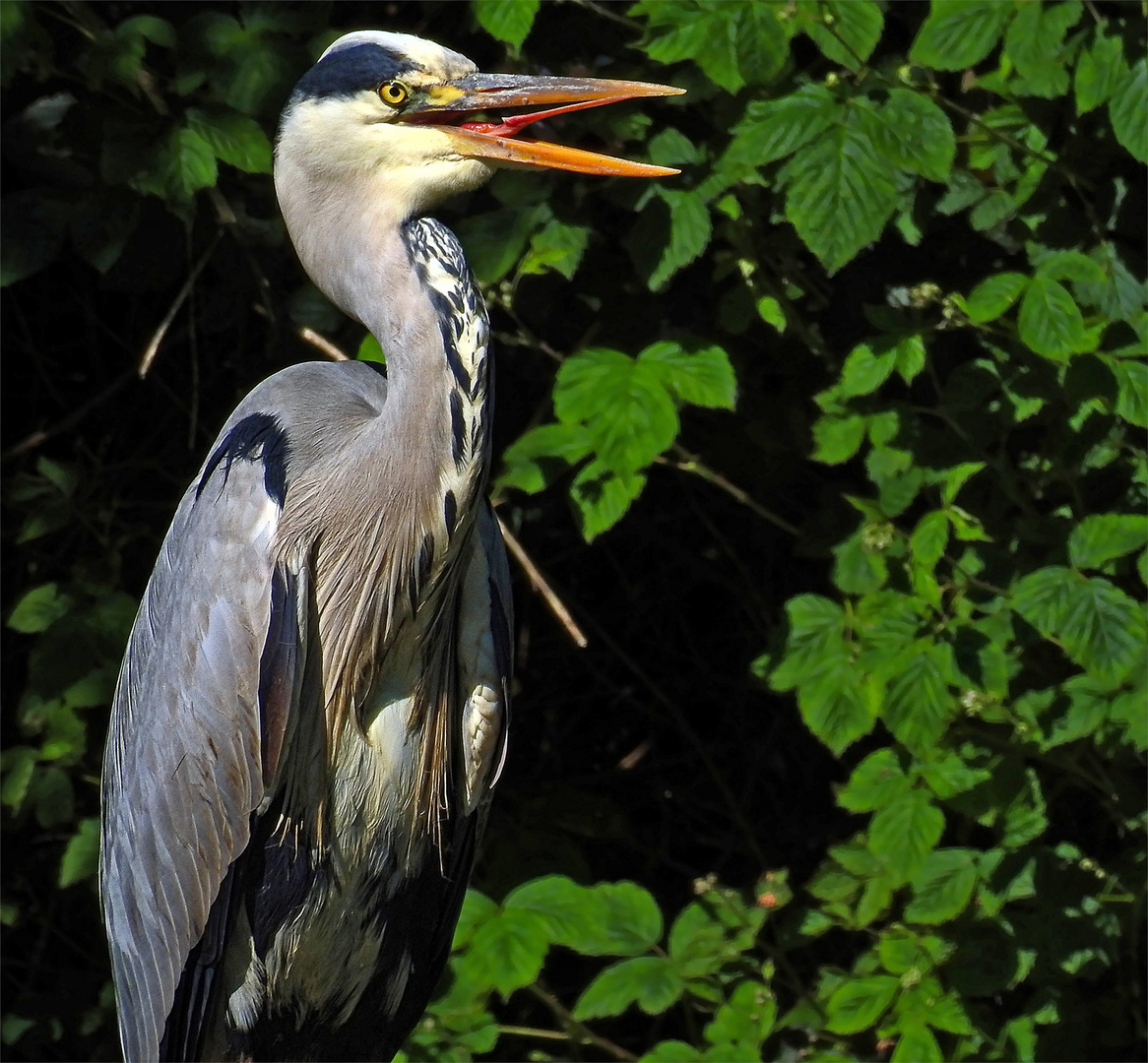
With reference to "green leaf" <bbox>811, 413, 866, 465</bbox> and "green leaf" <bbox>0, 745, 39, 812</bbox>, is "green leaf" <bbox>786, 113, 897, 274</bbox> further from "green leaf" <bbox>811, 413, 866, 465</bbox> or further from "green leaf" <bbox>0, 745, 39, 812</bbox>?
"green leaf" <bbox>0, 745, 39, 812</bbox>

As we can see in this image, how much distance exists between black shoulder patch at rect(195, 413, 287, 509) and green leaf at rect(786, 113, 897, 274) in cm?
69

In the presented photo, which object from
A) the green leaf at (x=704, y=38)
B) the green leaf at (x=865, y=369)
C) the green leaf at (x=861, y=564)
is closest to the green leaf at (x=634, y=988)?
the green leaf at (x=861, y=564)

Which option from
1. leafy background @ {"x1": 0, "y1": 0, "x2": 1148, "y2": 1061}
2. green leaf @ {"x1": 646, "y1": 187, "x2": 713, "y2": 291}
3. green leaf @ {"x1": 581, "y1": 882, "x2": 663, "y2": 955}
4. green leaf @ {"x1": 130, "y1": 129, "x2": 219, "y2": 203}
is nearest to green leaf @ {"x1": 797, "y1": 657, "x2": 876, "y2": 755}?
leafy background @ {"x1": 0, "y1": 0, "x2": 1148, "y2": 1061}

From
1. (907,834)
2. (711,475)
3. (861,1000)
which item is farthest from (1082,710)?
(711,475)

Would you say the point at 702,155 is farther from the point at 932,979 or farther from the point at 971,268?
the point at 932,979

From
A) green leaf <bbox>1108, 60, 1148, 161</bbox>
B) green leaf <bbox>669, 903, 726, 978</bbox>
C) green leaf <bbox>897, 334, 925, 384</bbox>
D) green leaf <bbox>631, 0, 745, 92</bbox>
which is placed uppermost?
green leaf <bbox>1108, 60, 1148, 161</bbox>

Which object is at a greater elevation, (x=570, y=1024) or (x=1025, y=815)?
(x=1025, y=815)

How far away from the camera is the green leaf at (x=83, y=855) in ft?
6.94

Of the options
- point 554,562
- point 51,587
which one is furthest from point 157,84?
point 554,562

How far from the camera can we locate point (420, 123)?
58.2 inches

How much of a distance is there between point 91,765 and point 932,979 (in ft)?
4.33

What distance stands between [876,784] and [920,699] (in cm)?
19

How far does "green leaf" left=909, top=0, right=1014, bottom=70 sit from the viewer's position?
1.82 metres

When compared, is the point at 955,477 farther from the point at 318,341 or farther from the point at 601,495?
the point at 318,341
